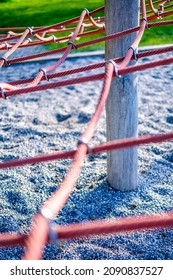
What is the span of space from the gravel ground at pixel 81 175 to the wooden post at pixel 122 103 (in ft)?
0.27

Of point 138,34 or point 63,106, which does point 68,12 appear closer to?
point 63,106

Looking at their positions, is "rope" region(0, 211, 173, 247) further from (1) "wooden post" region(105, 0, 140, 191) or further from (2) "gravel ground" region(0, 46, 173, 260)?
(1) "wooden post" region(105, 0, 140, 191)

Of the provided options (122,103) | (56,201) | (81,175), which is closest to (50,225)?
(56,201)

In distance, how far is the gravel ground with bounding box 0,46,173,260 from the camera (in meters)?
1.23

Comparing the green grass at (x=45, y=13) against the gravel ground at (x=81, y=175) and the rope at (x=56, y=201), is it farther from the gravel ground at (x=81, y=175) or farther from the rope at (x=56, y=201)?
the rope at (x=56, y=201)

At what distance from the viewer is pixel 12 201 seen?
1.47 m

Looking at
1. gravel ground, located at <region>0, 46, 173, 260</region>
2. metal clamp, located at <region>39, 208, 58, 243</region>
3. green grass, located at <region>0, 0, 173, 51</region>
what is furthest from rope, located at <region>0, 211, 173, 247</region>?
green grass, located at <region>0, 0, 173, 51</region>

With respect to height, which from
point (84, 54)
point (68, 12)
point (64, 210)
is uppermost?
point (68, 12)

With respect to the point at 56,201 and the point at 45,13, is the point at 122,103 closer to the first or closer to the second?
the point at 56,201

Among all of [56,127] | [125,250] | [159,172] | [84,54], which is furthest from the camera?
[84,54]

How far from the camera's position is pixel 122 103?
1.34 m

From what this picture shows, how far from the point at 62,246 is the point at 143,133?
0.93 m

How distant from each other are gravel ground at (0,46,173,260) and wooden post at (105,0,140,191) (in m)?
0.08
